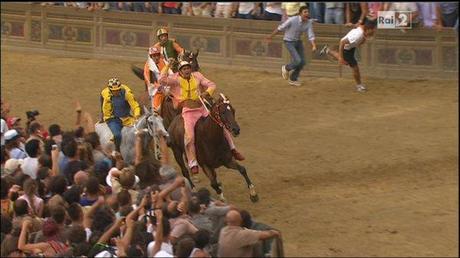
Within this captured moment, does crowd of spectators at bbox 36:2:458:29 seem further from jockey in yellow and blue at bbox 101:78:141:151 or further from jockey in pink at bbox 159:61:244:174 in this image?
jockey in yellow and blue at bbox 101:78:141:151

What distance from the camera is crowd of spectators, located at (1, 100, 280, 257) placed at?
12.6 m

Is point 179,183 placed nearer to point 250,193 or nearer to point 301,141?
point 250,193

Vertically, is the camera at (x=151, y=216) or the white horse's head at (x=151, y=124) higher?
the white horse's head at (x=151, y=124)

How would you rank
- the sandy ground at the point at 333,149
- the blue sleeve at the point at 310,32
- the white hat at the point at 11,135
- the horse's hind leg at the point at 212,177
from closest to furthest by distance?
1. the white hat at the point at 11,135
2. the sandy ground at the point at 333,149
3. the horse's hind leg at the point at 212,177
4. the blue sleeve at the point at 310,32

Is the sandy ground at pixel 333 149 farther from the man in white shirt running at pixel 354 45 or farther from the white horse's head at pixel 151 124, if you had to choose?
the white horse's head at pixel 151 124

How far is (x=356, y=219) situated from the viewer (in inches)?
728

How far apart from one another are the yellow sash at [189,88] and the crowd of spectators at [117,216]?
2513 millimetres

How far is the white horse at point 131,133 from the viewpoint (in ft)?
53.0

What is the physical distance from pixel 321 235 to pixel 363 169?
3.74 meters

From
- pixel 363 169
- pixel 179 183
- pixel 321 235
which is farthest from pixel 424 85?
pixel 179 183

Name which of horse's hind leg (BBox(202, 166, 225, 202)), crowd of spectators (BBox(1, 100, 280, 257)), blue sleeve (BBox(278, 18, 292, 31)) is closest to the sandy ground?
horse's hind leg (BBox(202, 166, 225, 202))

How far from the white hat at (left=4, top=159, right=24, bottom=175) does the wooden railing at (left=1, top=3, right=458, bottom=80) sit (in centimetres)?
1190

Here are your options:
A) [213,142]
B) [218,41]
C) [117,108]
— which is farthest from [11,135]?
[218,41]

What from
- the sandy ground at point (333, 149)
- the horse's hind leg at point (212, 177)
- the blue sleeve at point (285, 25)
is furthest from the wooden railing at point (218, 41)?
the horse's hind leg at point (212, 177)
